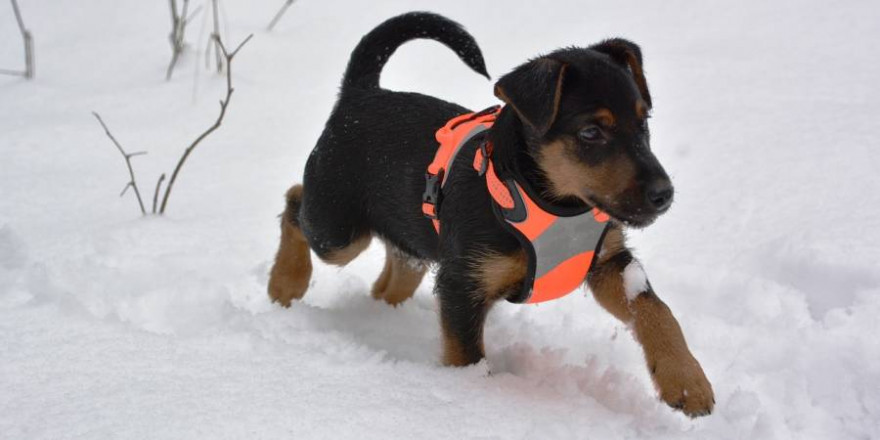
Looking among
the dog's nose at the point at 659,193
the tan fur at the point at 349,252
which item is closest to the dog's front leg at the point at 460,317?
the dog's nose at the point at 659,193

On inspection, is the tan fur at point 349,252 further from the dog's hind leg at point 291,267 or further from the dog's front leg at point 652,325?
the dog's front leg at point 652,325

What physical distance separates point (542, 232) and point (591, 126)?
381 millimetres

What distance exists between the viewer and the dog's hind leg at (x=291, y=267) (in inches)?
155

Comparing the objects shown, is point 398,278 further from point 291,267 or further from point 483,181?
point 483,181

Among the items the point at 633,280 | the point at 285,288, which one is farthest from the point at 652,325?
the point at 285,288

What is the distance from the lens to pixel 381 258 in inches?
188

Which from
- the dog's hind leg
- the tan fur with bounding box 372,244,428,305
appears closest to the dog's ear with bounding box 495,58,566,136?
the tan fur with bounding box 372,244,428,305

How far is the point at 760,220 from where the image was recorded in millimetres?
3938

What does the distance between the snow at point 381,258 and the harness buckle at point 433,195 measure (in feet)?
1.82

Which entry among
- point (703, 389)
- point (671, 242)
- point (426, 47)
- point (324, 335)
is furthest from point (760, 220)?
point (426, 47)

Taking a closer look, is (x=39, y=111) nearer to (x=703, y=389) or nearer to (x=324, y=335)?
(x=324, y=335)

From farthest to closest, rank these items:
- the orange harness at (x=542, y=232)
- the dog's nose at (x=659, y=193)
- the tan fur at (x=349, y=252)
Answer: the tan fur at (x=349, y=252) → the orange harness at (x=542, y=232) → the dog's nose at (x=659, y=193)

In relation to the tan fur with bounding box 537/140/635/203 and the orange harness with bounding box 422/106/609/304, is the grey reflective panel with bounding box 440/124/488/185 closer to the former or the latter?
the orange harness with bounding box 422/106/609/304

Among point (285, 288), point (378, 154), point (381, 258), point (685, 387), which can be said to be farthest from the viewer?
point (381, 258)
